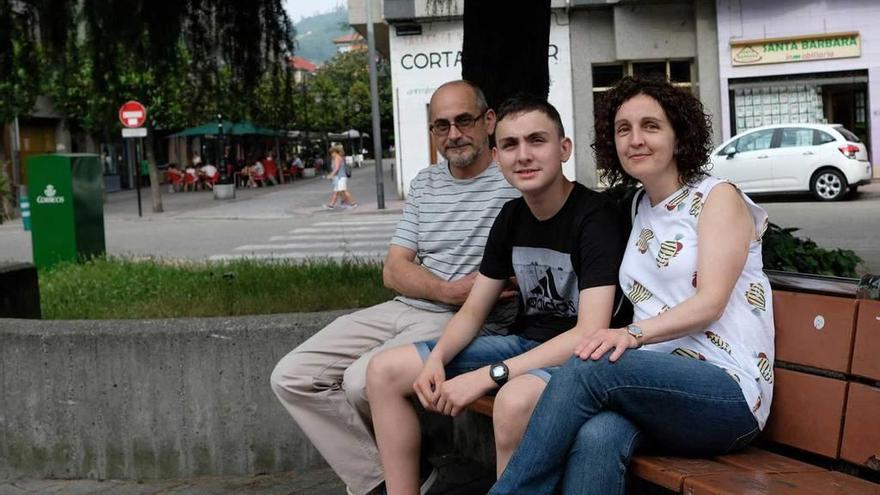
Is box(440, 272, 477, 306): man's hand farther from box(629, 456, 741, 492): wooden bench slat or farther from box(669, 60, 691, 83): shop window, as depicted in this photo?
box(669, 60, 691, 83): shop window

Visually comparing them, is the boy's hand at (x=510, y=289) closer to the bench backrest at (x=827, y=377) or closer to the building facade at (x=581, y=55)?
the bench backrest at (x=827, y=377)

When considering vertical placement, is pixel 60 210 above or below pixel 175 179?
below

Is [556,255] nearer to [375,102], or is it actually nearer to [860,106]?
[375,102]

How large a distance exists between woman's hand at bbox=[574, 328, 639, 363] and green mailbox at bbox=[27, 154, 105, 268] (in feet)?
27.7

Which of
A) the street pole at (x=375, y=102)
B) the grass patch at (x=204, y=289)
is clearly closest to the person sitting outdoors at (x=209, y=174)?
the street pole at (x=375, y=102)

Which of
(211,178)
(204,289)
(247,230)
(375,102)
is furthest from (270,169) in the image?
(204,289)

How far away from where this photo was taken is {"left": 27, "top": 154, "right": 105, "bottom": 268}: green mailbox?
33.9ft

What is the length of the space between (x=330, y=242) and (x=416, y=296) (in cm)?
1309

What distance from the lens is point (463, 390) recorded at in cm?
313

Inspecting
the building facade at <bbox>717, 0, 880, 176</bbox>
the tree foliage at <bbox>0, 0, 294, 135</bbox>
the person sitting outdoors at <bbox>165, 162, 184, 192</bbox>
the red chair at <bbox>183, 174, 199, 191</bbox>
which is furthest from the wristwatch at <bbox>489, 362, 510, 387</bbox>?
the person sitting outdoors at <bbox>165, 162, 184, 192</bbox>

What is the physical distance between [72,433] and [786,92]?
23.9 meters

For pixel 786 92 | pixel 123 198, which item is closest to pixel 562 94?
pixel 786 92

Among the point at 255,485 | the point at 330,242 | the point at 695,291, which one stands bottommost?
the point at 255,485

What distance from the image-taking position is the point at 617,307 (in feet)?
10.7
